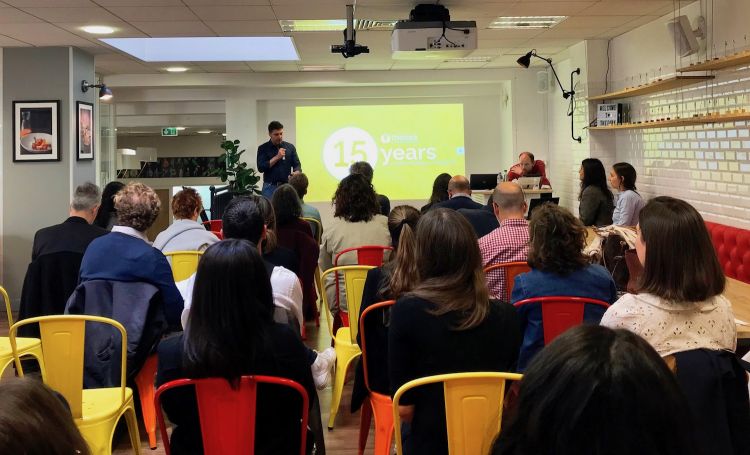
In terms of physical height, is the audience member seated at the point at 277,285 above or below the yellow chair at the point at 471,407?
above

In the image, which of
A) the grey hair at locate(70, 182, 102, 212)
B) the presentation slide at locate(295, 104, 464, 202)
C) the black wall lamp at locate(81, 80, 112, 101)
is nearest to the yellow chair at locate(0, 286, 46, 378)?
the grey hair at locate(70, 182, 102, 212)

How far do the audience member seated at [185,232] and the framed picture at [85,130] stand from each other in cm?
373

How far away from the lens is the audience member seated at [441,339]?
2.09m

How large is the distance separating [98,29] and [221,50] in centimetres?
275

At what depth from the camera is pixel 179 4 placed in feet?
19.3

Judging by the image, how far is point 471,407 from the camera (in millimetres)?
1866

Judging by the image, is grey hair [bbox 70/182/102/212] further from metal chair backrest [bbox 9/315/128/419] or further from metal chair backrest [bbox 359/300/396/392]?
metal chair backrest [bbox 359/300/396/392]

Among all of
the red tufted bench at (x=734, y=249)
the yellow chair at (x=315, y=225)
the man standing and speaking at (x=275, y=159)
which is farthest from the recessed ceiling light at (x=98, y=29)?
the red tufted bench at (x=734, y=249)

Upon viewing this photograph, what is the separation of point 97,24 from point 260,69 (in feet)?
12.7

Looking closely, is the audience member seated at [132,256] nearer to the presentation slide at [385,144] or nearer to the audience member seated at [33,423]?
the audience member seated at [33,423]

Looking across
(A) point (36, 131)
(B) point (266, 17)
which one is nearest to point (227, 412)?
(B) point (266, 17)

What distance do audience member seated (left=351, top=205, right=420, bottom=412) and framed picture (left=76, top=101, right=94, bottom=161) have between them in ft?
18.4

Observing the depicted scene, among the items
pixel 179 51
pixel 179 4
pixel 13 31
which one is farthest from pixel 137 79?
pixel 179 4

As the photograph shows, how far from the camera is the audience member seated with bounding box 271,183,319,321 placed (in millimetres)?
4824
